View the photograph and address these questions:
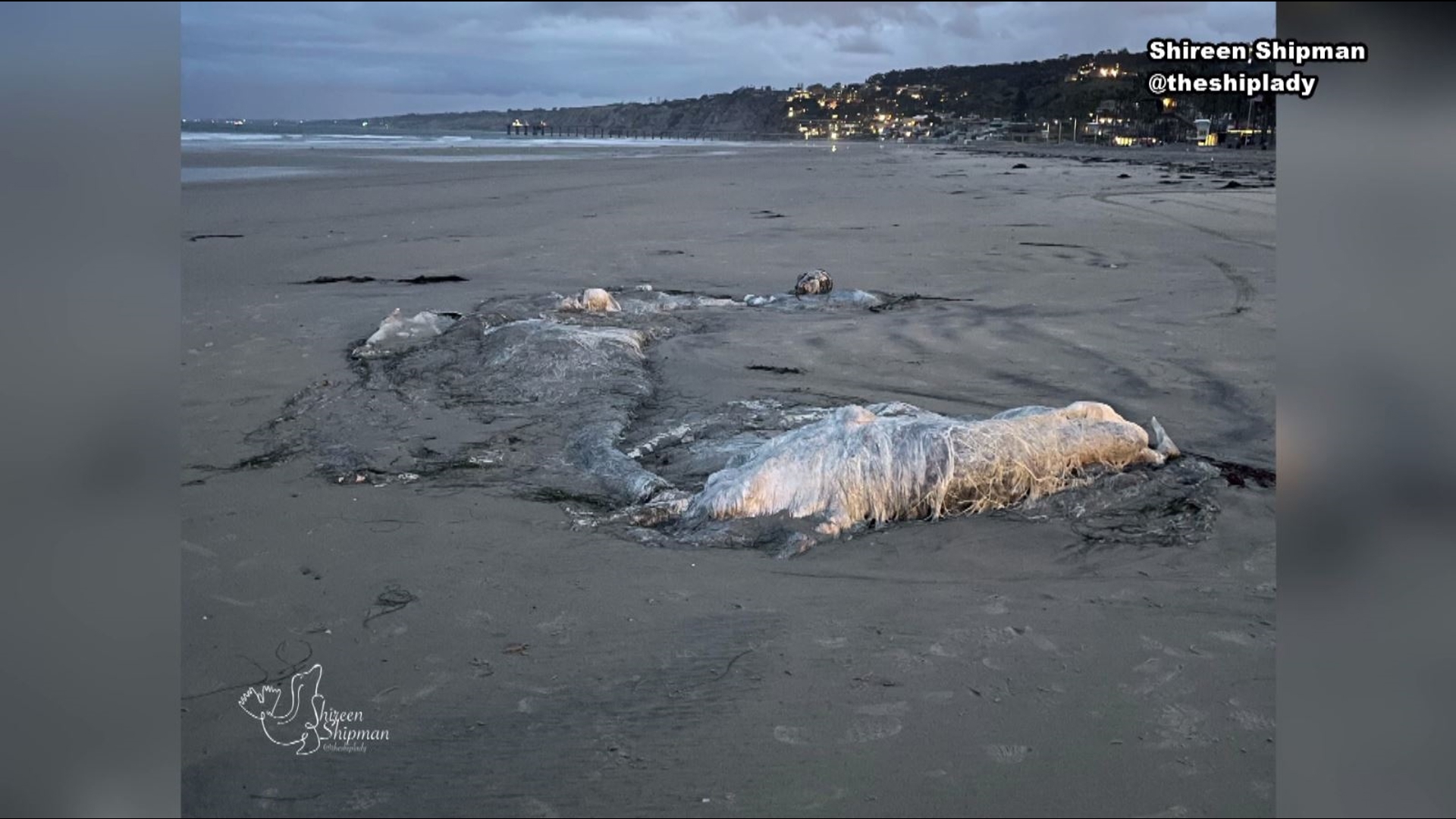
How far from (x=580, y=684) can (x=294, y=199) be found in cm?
1731

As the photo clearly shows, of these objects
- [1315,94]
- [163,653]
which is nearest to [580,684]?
[163,653]

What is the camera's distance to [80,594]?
7.06ft

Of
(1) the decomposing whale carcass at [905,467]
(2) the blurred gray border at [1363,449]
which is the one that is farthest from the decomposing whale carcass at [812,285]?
(2) the blurred gray border at [1363,449]

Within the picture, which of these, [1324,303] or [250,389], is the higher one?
[1324,303]

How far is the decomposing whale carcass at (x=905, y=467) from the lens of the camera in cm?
357

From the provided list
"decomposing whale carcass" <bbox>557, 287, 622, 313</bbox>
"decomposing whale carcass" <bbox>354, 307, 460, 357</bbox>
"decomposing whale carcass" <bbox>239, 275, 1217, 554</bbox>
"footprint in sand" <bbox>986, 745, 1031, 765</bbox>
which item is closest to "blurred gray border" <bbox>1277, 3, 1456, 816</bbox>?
"footprint in sand" <bbox>986, 745, 1031, 765</bbox>

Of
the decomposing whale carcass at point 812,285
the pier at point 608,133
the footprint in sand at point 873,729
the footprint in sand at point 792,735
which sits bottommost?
the footprint in sand at point 792,735

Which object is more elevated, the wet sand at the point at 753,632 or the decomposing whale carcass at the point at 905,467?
the decomposing whale carcass at the point at 905,467

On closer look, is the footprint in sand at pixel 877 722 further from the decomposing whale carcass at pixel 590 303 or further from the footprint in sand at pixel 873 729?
the decomposing whale carcass at pixel 590 303

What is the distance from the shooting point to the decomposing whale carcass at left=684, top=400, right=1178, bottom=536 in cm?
357

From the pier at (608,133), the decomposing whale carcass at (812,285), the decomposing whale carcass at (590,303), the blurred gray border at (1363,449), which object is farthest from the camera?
the pier at (608,133)

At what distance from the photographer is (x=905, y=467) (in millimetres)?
3646

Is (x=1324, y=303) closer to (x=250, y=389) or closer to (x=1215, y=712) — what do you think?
(x=1215, y=712)

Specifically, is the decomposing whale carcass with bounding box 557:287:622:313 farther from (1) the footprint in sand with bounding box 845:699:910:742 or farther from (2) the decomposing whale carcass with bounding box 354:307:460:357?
(1) the footprint in sand with bounding box 845:699:910:742
